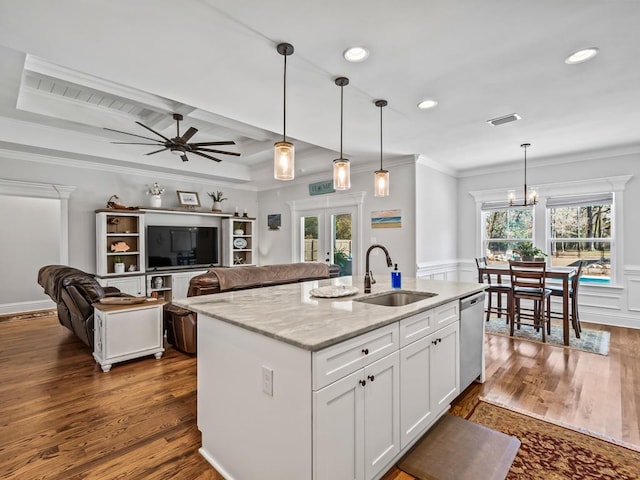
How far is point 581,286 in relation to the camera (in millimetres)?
5105

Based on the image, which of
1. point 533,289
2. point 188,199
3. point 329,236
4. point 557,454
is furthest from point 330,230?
point 557,454

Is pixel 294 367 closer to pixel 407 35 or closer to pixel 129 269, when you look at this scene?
pixel 407 35

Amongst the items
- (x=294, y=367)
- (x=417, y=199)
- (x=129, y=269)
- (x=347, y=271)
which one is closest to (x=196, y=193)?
(x=129, y=269)

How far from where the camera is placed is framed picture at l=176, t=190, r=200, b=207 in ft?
22.5

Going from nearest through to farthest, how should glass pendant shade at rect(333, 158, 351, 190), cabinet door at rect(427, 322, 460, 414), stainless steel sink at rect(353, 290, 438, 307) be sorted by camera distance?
1. cabinet door at rect(427, 322, 460, 414)
2. stainless steel sink at rect(353, 290, 438, 307)
3. glass pendant shade at rect(333, 158, 351, 190)

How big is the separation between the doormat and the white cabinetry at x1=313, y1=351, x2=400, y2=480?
9.0 inches

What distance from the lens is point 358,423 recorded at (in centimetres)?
150

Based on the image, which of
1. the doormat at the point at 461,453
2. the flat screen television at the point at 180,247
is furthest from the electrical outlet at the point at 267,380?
the flat screen television at the point at 180,247

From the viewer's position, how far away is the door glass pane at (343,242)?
6316 millimetres

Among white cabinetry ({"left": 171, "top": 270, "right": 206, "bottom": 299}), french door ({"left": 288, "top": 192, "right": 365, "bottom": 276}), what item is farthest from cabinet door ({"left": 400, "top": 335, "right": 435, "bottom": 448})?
white cabinetry ({"left": 171, "top": 270, "right": 206, "bottom": 299})

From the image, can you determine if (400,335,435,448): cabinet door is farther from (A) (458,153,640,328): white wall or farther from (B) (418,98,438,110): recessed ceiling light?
(A) (458,153,640,328): white wall

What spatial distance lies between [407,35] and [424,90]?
36.0 inches

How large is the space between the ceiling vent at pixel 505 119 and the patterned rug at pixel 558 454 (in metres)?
2.99

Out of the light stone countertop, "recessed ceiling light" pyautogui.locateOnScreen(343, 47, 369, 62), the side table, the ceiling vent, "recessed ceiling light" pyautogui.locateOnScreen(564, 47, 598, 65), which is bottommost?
the side table
